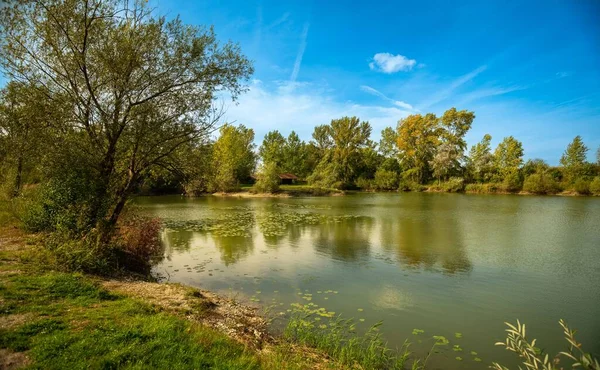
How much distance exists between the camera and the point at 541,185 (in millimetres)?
61625

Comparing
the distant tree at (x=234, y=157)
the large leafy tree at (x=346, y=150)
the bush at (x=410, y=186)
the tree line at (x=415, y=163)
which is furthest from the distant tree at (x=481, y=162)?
the distant tree at (x=234, y=157)

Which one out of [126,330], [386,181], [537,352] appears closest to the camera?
[537,352]

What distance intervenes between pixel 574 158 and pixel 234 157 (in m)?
77.3

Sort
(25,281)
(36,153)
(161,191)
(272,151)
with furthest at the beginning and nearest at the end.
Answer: (272,151) → (161,191) → (36,153) → (25,281)

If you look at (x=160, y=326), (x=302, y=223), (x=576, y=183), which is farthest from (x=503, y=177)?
(x=160, y=326)

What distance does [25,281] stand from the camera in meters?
7.48

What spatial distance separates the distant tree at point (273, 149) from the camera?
3497 inches

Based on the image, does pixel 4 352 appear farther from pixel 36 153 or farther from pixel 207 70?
pixel 207 70

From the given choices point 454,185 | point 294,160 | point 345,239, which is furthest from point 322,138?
point 345,239

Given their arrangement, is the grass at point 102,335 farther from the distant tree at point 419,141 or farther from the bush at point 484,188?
the distant tree at point 419,141

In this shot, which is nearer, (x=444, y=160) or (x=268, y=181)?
(x=268, y=181)

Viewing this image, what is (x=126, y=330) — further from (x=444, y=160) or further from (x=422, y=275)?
(x=444, y=160)

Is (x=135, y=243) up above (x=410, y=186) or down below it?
below

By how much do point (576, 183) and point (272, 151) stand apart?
2658 inches
